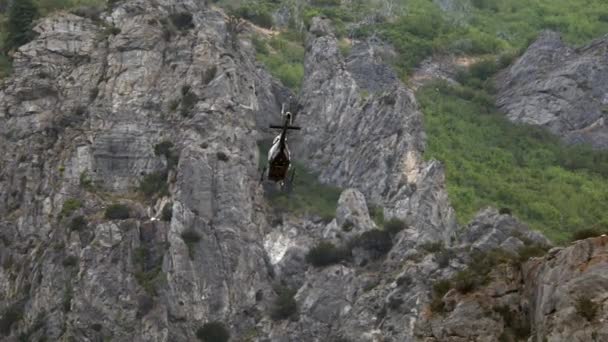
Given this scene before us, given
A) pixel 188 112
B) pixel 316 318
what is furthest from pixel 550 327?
pixel 188 112

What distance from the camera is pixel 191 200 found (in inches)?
3167

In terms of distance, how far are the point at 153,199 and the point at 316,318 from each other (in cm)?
1539

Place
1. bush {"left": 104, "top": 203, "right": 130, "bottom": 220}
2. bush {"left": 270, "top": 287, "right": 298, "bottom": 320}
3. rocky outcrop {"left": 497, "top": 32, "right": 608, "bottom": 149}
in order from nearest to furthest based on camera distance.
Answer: bush {"left": 270, "top": 287, "right": 298, "bottom": 320} → bush {"left": 104, "top": 203, "right": 130, "bottom": 220} → rocky outcrop {"left": 497, "top": 32, "right": 608, "bottom": 149}

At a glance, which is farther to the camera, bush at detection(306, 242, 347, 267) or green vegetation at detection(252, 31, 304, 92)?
green vegetation at detection(252, 31, 304, 92)

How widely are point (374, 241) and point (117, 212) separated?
59.2ft

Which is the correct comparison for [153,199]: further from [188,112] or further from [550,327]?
[550,327]

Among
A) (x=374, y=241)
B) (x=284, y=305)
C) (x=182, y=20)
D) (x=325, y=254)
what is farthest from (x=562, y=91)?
(x=284, y=305)

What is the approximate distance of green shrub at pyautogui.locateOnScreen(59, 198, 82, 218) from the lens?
78.9 metres

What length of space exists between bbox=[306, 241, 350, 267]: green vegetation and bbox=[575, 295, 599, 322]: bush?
38.8 m

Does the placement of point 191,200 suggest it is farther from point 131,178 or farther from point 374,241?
point 374,241

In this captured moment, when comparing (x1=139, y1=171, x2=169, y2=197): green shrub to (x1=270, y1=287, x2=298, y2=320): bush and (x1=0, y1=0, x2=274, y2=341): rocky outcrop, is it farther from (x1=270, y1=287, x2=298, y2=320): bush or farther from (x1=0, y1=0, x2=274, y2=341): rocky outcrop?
(x1=270, y1=287, x2=298, y2=320): bush

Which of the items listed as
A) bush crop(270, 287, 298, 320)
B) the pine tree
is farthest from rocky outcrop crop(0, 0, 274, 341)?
→ the pine tree

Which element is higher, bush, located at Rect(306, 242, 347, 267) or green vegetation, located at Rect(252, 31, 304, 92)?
bush, located at Rect(306, 242, 347, 267)

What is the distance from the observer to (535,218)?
96.1 metres
